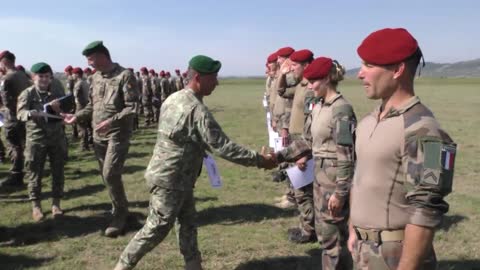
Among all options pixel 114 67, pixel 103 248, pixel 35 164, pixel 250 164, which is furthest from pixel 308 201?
pixel 35 164

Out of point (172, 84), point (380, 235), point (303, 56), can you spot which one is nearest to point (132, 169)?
point (303, 56)

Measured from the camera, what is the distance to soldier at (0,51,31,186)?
28.7ft

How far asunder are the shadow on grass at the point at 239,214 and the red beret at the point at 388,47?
4787 millimetres

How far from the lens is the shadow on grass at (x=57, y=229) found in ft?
19.7

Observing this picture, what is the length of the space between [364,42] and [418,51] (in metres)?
0.28

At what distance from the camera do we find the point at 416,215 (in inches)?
84.4

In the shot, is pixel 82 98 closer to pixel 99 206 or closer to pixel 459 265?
pixel 99 206

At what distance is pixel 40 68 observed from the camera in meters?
6.46

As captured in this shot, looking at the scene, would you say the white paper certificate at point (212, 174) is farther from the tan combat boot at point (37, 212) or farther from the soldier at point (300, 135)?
the tan combat boot at point (37, 212)

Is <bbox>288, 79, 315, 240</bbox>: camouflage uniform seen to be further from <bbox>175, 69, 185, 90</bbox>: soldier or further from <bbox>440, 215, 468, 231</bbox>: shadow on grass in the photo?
<bbox>175, 69, 185, 90</bbox>: soldier

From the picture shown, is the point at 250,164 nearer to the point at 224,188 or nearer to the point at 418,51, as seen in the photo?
the point at 418,51

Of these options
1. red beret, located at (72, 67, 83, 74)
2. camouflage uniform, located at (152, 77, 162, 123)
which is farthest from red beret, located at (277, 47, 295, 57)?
camouflage uniform, located at (152, 77, 162, 123)

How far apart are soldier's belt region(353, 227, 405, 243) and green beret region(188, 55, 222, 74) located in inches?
81.1

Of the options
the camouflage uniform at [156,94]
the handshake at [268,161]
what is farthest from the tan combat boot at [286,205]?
the camouflage uniform at [156,94]
